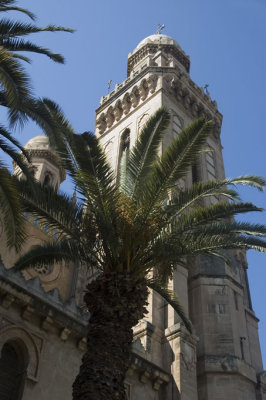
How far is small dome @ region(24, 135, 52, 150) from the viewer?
27.3m

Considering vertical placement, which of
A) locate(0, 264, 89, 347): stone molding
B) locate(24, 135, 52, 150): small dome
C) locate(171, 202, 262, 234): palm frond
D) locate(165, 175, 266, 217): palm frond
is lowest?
locate(0, 264, 89, 347): stone molding

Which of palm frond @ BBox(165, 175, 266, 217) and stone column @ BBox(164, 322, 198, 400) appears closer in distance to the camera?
palm frond @ BBox(165, 175, 266, 217)

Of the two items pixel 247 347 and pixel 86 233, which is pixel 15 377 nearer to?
pixel 86 233

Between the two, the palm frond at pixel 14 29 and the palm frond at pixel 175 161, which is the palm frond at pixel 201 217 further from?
the palm frond at pixel 14 29

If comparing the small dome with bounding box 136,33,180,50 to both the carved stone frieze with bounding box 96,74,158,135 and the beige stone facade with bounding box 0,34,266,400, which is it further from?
the carved stone frieze with bounding box 96,74,158,135

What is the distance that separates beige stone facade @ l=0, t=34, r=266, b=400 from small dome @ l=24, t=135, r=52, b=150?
0.20 feet

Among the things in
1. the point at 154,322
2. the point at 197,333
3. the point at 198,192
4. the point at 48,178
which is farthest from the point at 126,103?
the point at 198,192

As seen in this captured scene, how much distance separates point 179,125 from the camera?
2641 centimetres

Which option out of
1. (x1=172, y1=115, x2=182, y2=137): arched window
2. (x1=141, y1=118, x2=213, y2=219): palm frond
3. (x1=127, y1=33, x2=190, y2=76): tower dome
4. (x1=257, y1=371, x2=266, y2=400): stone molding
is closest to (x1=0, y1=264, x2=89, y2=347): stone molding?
(x1=141, y1=118, x2=213, y2=219): palm frond

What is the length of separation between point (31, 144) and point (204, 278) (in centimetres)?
1349

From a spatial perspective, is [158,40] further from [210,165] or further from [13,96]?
[13,96]

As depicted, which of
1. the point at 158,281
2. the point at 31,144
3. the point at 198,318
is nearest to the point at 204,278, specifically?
the point at 198,318

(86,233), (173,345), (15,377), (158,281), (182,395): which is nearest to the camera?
(86,233)

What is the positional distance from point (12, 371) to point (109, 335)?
4140 millimetres
